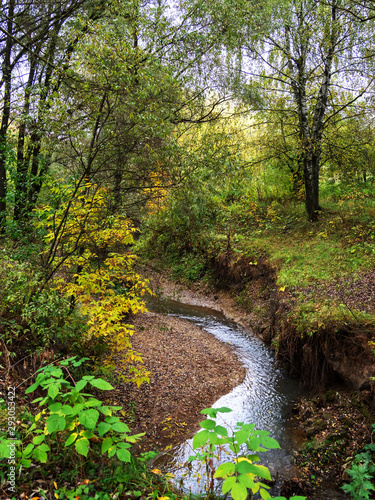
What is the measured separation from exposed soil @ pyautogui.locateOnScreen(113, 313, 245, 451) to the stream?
0.86ft

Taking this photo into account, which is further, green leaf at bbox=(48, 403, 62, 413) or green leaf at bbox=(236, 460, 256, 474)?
green leaf at bbox=(48, 403, 62, 413)

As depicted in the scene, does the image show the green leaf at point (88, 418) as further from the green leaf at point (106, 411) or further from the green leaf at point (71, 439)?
the green leaf at point (71, 439)

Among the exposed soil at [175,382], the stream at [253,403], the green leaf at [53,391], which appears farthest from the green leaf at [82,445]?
the exposed soil at [175,382]

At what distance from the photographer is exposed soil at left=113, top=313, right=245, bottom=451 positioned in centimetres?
527

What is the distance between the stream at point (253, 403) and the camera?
4.35 m

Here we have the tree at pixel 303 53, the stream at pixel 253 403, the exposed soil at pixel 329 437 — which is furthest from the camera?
the tree at pixel 303 53

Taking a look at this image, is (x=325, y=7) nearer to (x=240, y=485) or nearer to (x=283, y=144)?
(x=283, y=144)

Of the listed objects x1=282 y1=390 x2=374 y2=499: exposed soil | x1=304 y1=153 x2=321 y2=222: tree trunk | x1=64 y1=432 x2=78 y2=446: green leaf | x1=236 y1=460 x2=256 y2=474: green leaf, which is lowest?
x1=282 y1=390 x2=374 y2=499: exposed soil

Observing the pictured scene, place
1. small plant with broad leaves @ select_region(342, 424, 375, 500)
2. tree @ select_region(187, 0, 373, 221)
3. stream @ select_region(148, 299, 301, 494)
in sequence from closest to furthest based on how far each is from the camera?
1. small plant with broad leaves @ select_region(342, 424, 375, 500)
2. stream @ select_region(148, 299, 301, 494)
3. tree @ select_region(187, 0, 373, 221)

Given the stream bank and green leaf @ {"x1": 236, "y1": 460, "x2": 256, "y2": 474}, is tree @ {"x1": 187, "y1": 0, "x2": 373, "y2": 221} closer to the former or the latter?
the stream bank

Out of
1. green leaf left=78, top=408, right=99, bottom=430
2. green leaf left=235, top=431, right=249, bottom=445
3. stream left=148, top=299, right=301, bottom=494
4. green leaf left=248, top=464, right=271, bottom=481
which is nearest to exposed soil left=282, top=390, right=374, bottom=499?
stream left=148, top=299, right=301, bottom=494

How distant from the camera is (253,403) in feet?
20.4

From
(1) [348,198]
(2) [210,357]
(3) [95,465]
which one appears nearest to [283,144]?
(1) [348,198]

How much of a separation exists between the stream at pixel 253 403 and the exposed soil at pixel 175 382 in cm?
26
